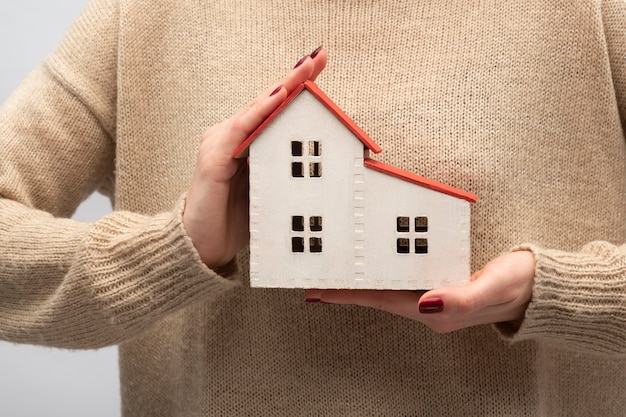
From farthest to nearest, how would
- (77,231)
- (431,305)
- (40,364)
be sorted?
(40,364) → (77,231) → (431,305)

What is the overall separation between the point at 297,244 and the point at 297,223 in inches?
0.7

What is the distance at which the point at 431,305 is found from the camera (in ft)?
2.25

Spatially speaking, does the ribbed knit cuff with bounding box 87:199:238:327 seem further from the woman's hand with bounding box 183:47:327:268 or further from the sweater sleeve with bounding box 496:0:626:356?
the sweater sleeve with bounding box 496:0:626:356

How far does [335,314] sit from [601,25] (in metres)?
0.37

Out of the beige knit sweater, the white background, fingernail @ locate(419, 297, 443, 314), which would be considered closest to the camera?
fingernail @ locate(419, 297, 443, 314)

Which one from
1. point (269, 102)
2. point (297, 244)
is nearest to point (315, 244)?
point (297, 244)

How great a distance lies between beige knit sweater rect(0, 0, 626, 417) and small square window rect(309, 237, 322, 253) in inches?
3.9

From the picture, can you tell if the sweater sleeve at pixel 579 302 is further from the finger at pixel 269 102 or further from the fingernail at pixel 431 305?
the finger at pixel 269 102

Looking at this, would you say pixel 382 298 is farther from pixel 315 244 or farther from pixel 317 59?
pixel 317 59

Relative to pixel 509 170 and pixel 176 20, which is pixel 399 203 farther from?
pixel 176 20

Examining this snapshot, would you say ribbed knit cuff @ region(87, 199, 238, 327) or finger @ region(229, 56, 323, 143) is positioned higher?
finger @ region(229, 56, 323, 143)

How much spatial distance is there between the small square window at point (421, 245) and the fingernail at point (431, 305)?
5cm

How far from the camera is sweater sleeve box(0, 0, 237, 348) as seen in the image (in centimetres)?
77

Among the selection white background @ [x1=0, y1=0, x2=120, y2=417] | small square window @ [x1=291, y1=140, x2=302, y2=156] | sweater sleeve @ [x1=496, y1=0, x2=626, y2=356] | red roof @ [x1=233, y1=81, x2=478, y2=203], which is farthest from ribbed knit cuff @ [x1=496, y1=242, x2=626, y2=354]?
white background @ [x1=0, y1=0, x2=120, y2=417]
